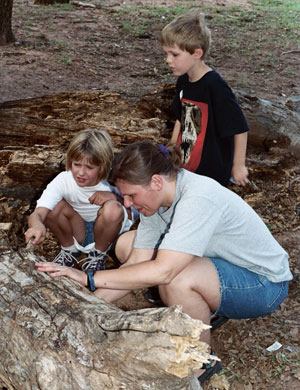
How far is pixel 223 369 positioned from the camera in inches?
98.3

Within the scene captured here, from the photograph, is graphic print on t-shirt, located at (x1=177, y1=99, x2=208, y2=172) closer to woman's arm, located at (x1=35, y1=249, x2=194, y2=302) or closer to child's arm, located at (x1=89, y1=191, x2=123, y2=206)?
child's arm, located at (x1=89, y1=191, x2=123, y2=206)

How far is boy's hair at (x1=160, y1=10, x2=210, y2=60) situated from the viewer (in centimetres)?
300

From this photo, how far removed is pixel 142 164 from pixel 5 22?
277 inches

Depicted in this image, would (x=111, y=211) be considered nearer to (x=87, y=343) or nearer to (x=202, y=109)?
(x=202, y=109)

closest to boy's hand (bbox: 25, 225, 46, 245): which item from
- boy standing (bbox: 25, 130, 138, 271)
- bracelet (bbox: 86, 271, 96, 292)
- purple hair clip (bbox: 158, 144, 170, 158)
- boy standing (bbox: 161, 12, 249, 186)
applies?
boy standing (bbox: 25, 130, 138, 271)

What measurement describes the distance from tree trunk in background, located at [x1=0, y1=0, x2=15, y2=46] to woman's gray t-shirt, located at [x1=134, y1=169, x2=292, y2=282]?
6636 mm

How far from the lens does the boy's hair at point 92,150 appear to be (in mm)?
2945

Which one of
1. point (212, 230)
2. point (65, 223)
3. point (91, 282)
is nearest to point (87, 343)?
point (91, 282)

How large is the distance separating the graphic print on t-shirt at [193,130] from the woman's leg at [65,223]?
794 mm

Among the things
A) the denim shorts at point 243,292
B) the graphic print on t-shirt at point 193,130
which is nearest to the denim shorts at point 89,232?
the graphic print on t-shirt at point 193,130

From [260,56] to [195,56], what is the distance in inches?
237

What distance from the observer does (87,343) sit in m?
1.78

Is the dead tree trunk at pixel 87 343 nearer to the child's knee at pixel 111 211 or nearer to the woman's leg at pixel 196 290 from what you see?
the woman's leg at pixel 196 290

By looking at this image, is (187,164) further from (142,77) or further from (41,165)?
(142,77)
